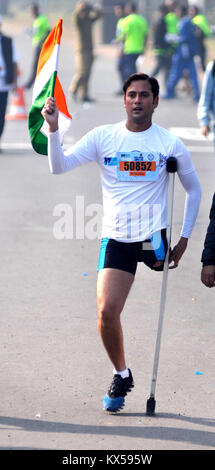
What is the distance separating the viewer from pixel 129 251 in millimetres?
5641

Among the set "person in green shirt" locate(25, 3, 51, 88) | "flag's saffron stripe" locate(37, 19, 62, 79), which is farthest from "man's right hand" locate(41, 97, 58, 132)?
"person in green shirt" locate(25, 3, 51, 88)

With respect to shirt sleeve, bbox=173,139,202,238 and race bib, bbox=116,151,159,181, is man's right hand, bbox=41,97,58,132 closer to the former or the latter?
race bib, bbox=116,151,159,181

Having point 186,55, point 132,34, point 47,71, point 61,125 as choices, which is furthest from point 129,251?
point 132,34

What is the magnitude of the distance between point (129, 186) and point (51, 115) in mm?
615

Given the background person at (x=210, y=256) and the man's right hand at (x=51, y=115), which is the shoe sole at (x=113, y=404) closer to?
the background person at (x=210, y=256)

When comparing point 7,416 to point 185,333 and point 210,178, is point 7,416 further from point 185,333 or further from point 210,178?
point 210,178

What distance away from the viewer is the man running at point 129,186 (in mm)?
5598

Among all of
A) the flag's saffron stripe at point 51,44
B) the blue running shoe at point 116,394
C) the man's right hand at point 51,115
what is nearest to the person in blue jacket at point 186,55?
the flag's saffron stripe at point 51,44

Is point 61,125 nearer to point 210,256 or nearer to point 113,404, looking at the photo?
point 210,256

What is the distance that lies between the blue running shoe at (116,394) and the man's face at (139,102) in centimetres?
150

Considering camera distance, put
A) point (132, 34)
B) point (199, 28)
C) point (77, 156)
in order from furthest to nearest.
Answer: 1. point (199, 28)
2. point (132, 34)
3. point (77, 156)

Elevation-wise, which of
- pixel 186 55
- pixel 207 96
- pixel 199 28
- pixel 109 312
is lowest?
pixel 109 312

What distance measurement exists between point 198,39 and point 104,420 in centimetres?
2034
